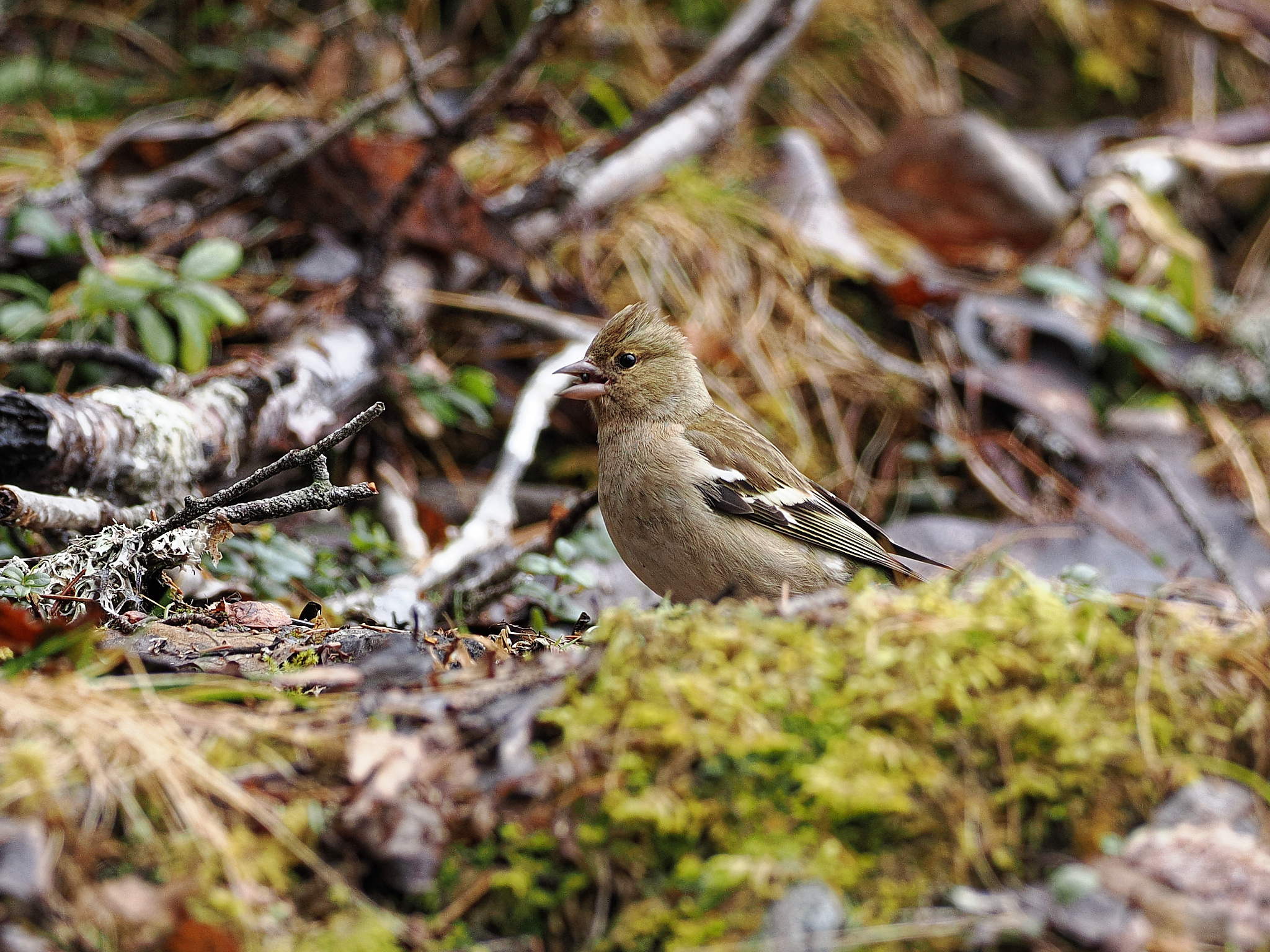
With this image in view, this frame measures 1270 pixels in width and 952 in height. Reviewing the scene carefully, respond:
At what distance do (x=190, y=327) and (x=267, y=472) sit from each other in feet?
6.32

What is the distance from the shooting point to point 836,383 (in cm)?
656

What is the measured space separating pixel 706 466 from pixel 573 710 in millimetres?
2298

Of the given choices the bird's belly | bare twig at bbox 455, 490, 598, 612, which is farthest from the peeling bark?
the bird's belly

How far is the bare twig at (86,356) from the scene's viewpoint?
4.25 meters

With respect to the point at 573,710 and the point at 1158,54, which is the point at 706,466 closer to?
the point at 573,710

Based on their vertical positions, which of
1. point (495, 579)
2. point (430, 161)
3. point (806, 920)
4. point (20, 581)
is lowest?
point (495, 579)

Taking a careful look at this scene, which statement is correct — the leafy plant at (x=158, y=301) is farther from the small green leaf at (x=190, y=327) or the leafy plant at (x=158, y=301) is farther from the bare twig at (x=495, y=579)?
the bare twig at (x=495, y=579)

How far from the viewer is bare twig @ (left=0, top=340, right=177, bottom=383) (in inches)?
167

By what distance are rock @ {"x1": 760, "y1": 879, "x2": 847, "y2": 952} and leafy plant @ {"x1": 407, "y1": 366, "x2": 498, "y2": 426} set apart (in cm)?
349

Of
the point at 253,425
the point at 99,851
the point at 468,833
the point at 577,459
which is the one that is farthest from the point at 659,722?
the point at 577,459

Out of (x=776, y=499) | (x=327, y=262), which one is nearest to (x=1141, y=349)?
(x=776, y=499)

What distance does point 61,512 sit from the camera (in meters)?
3.39

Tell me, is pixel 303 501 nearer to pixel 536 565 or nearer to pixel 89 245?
pixel 536 565

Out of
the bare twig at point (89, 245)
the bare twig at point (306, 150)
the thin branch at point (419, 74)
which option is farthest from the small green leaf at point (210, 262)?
the thin branch at point (419, 74)
